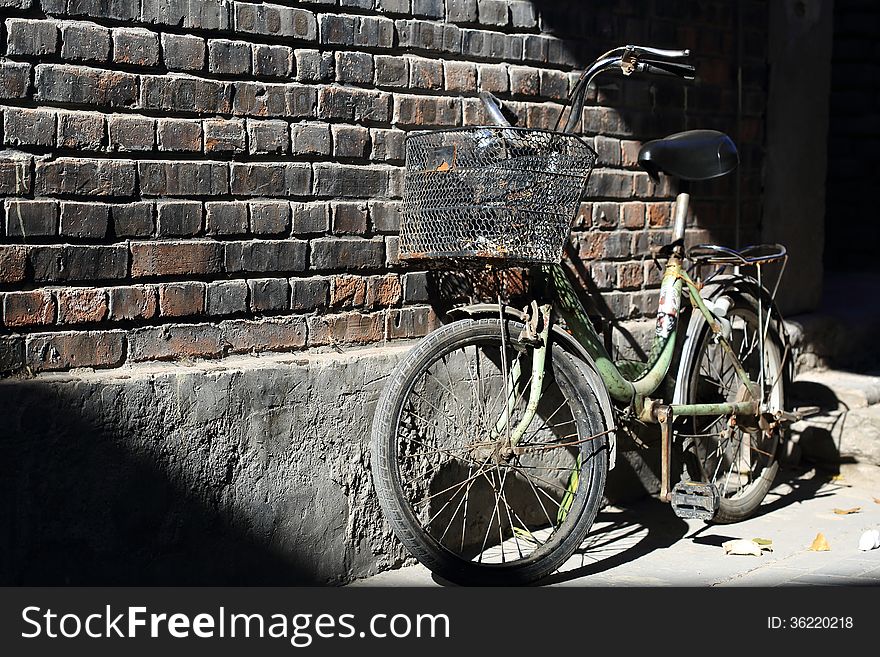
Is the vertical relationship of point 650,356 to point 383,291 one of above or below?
below

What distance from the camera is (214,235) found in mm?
3533

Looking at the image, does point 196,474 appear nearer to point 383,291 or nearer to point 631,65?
point 383,291

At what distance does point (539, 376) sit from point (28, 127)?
69.7 inches

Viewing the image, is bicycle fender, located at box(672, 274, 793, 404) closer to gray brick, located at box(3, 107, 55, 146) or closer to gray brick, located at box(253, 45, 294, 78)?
gray brick, located at box(253, 45, 294, 78)

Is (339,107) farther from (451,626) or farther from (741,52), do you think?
(741,52)

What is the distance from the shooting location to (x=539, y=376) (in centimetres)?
382

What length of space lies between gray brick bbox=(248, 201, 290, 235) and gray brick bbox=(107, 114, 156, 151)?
0.39m

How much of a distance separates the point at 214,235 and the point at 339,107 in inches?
24.7

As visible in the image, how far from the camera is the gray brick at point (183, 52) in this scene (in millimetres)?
3387

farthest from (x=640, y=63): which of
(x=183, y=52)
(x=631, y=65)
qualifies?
(x=183, y=52)

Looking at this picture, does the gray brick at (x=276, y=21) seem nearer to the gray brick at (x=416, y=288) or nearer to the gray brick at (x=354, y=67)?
the gray brick at (x=354, y=67)

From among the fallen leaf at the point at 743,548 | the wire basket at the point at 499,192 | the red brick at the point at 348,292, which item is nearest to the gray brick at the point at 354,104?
the wire basket at the point at 499,192

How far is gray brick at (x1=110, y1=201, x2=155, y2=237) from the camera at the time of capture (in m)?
3.33

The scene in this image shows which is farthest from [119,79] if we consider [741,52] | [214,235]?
Result: [741,52]
